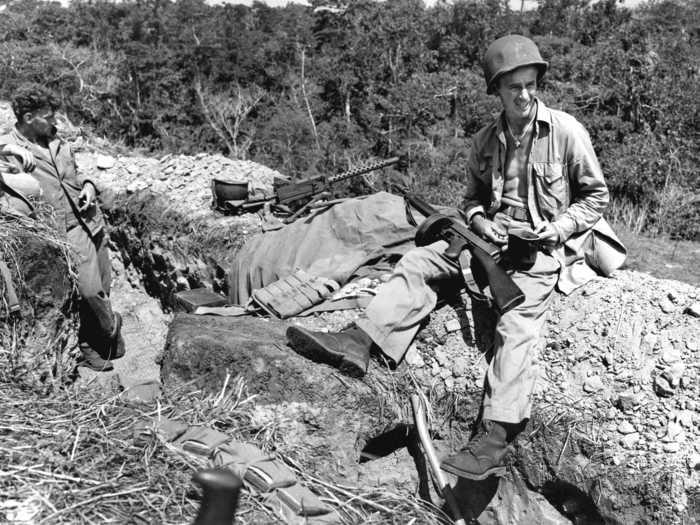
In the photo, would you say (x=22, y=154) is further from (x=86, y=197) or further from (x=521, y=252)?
(x=521, y=252)

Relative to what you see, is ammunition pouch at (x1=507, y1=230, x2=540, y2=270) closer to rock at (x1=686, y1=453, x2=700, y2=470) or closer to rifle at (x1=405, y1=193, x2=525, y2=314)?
rifle at (x1=405, y1=193, x2=525, y2=314)

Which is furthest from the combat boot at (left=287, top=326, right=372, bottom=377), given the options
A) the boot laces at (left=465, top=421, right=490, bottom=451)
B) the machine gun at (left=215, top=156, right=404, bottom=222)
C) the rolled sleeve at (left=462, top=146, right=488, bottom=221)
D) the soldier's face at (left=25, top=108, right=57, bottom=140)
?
the machine gun at (left=215, top=156, right=404, bottom=222)

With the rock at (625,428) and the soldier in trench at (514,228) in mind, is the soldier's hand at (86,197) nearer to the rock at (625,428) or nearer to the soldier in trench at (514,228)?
the soldier in trench at (514,228)

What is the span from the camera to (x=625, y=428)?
11.6 ft

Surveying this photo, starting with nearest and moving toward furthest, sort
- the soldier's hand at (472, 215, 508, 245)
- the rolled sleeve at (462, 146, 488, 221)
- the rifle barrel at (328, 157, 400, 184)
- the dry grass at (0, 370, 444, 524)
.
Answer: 1. the dry grass at (0, 370, 444, 524)
2. the soldier's hand at (472, 215, 508, 245)
3. the rolled sleeve at (462, 146, 488, 221)
4. the rifle barrel at (328, 157, 400, 184)

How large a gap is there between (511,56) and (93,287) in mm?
3863

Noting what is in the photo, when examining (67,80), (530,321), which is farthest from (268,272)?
(67,80)

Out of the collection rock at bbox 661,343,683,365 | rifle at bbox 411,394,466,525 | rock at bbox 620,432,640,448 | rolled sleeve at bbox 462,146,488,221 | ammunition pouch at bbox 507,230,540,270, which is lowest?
rifle at bbox 411,394,466,525

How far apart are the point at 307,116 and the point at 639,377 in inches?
370

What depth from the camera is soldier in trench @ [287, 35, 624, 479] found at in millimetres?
3652

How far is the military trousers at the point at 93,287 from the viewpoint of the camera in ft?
18.5

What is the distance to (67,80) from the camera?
13.1 meters

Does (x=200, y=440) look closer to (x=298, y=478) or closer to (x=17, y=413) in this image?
(x=298, y=478)

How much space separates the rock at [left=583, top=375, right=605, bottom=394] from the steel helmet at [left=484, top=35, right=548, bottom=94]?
5.69 ft
